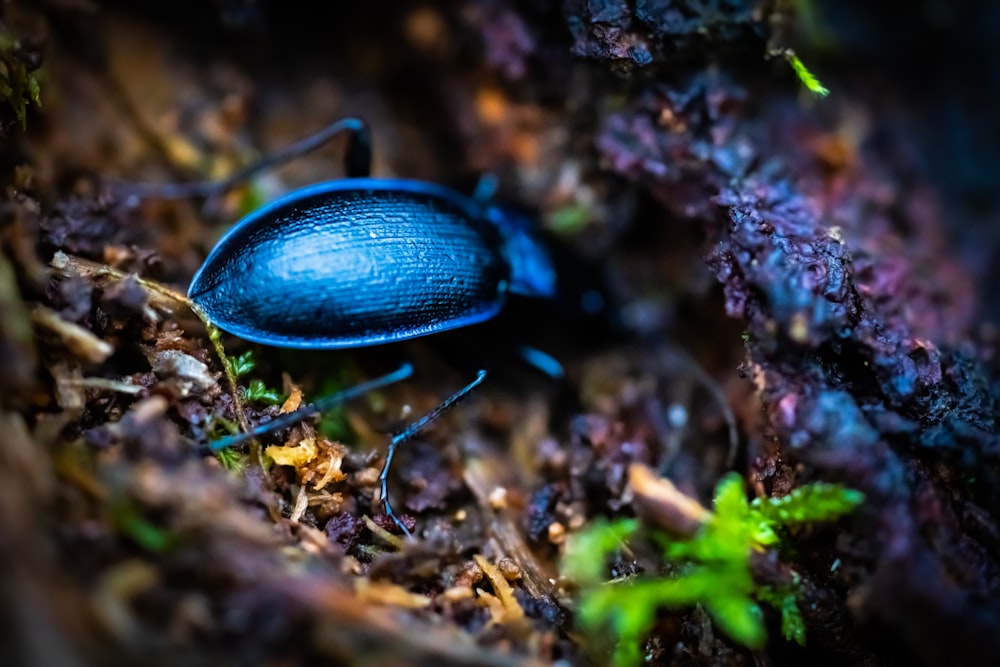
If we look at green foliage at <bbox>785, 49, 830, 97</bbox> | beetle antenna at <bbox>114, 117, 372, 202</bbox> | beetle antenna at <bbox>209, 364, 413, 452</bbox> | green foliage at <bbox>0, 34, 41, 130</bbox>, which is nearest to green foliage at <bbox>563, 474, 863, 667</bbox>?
beetle antenna at <bbox>209, 364, 413, 452</bbox>

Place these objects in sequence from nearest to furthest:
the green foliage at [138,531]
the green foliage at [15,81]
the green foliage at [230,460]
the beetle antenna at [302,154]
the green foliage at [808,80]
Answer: the green foliage at [138,531] < the green foliage at [230,460] < the green foliage at [15,81] < the green foliage at [808,80] < the beetle antenna at [302,154]

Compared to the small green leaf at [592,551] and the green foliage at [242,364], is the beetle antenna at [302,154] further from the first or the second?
the small green leaf at [592,551]

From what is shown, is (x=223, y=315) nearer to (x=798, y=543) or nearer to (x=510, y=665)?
(x=510, y=665)

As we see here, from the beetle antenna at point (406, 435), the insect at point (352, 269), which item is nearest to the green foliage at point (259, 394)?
the insect at point (352, 269)

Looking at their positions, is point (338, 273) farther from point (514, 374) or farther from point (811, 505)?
point (811, 505)

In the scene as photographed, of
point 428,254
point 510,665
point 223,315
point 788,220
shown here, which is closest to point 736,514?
point 510,665

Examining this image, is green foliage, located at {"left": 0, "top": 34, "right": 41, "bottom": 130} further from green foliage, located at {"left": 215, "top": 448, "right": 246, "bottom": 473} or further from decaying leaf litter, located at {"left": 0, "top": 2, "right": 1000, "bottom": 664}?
green foliage, located at {"left": 215, "top": 448, "right": 246, "bottom": 473}
